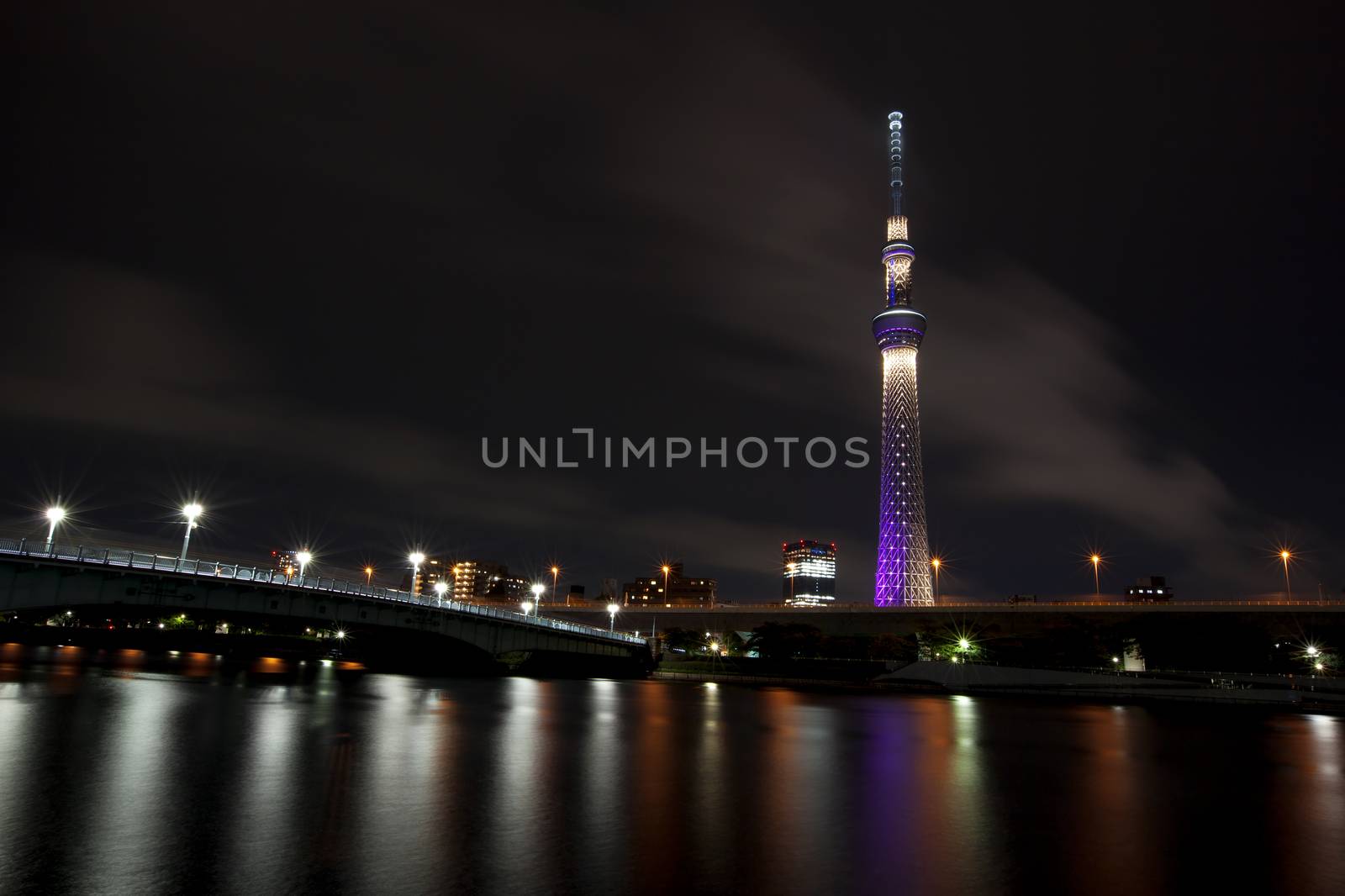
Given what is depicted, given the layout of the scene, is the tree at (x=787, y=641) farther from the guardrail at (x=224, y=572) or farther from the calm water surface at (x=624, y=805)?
the calm water surface at (x=624, y=805)

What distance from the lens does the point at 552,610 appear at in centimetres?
16075

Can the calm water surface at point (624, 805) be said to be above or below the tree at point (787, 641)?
below

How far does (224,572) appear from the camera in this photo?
6234 centimetres

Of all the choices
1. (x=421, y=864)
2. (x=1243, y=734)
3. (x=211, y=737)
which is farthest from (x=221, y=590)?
(x=1243, y=734)

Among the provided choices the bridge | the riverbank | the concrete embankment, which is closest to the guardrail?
the bridge

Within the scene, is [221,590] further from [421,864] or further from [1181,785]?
[1181,785]

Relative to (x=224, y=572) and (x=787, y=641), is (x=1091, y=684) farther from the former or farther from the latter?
(x=224, y=572)

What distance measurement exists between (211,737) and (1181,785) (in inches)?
1519

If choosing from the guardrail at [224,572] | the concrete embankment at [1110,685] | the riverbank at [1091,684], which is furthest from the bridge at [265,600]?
the concrete embankment at [1110,685]

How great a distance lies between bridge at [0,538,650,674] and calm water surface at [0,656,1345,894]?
22.2 ft

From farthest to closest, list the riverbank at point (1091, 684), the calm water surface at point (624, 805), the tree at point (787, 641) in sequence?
the tree at point (787, 641), the riverbank at point (1091, 684), the calm water surface at point (624, 805)

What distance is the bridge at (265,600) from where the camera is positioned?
4909 cm

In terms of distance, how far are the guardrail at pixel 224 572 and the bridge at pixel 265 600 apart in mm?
81

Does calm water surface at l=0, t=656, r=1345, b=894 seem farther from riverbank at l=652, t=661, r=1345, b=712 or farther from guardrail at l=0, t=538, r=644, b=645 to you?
riverbank at l=652, t=661, r=1345, b=712
